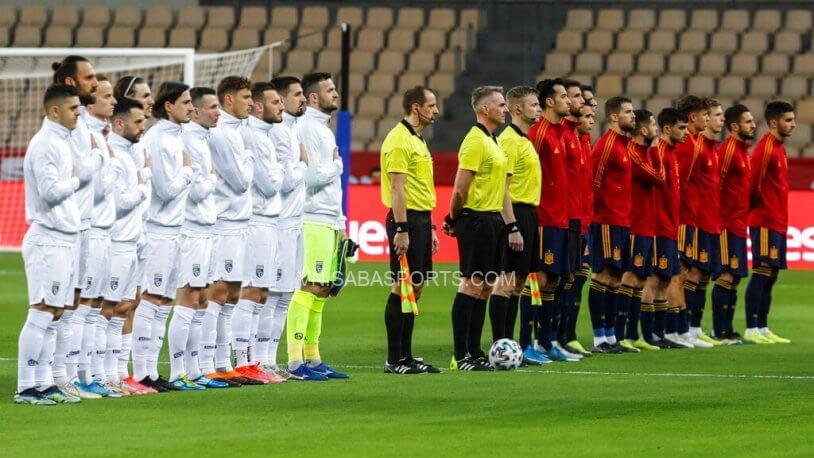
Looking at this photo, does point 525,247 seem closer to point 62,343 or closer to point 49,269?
point 62,343

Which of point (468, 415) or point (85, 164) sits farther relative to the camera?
point (85, 164)

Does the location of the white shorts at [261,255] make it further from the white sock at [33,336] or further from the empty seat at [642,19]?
the empty seat at [642,19]

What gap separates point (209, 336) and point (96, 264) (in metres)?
1.27

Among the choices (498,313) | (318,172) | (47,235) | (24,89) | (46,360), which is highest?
(24,89)

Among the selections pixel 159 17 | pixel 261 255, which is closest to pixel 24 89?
pixel 159 17

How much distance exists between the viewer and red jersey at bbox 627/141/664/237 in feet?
49.1

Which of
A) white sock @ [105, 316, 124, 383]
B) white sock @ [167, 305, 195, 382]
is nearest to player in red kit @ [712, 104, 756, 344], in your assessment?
white sock @ [167, 305, 195, 382]

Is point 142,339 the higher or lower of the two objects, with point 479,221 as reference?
lower

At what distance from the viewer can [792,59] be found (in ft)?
100

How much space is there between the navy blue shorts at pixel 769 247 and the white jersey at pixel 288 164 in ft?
18.2

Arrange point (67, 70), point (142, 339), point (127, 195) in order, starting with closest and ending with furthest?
1. point (67, 70)
2. point (127, 195)
3. point (142, 339)

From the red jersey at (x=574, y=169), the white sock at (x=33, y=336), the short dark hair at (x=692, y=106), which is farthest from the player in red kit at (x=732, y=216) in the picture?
the white sock at (x=33, y=336)

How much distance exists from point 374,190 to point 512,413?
16.0m

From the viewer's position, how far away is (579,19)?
31.7 metres
